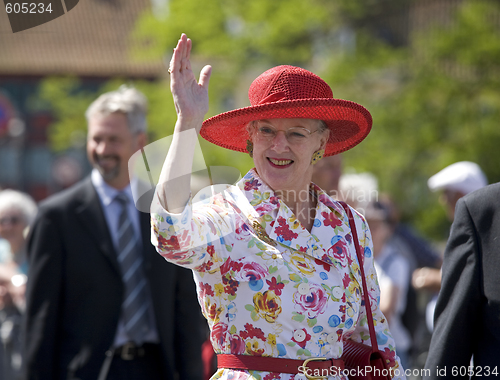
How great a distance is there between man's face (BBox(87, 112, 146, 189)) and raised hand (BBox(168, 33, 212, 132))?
203 centimetres

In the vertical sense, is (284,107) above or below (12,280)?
above

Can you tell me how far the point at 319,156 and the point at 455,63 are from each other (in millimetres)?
12936

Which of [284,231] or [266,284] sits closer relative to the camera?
[266,284]

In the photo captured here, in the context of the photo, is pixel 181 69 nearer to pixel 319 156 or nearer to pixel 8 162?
pixel 319 156

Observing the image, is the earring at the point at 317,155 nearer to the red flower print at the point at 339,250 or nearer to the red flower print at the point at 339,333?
the red flower print at the point at 339,250

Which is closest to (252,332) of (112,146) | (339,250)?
(339,250)

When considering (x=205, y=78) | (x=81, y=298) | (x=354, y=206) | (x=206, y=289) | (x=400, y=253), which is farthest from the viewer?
(x=400, y=253)

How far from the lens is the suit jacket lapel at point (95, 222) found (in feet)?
13.1

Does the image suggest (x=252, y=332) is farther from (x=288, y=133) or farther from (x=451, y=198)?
(x=451, y=198)

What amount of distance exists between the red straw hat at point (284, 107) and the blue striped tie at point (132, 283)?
4.41ft

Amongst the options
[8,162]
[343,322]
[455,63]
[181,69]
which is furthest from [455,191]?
[8,162]

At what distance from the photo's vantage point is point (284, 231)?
2.66 metres

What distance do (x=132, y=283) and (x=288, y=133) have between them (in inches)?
67.3

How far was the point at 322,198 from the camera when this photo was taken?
2963 millimetres
